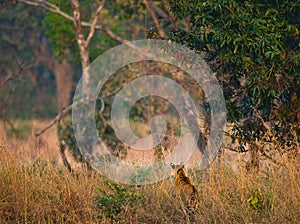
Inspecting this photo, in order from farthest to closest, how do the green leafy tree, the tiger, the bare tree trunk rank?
1. the bare tree trunk
2. the green leafy tree
3. the tiger

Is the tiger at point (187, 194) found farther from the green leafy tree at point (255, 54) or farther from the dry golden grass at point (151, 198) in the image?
the green leafy tree at point (255, 54)

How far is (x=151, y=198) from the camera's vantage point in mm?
7500

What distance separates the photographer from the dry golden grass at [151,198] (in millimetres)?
6699

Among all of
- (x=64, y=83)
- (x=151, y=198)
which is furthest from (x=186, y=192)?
(x=64, y=83)

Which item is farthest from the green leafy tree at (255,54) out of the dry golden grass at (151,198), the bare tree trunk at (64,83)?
the bare tree trunk at (64,83)

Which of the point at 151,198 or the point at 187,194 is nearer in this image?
the point at 187,194

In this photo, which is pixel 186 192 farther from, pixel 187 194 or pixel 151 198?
pixel 151 198

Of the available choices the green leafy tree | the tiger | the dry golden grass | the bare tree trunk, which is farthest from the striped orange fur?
the bare tree trunk

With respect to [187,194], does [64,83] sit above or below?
above

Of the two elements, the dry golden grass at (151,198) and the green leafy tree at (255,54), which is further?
the green leafy tree at (255,54)

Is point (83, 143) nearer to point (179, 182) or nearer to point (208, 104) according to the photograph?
point (208, 104)

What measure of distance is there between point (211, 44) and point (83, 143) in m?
6.23

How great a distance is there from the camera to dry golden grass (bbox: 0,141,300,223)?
6.70 metres

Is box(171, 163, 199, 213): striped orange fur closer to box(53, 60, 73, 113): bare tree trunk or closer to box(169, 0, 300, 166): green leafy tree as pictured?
box(169, 0, 300, 166): green leafy tree
